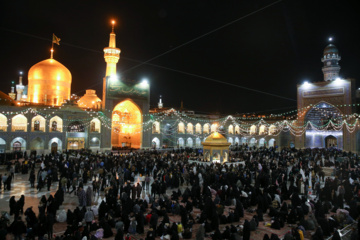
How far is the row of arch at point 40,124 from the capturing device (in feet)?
77.4

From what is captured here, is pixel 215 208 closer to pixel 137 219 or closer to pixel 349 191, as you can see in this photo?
pixel 137 219

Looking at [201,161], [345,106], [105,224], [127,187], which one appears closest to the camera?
[105,224]

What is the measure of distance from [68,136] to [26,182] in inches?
554

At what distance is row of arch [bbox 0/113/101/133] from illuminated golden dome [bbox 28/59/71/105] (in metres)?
4.49

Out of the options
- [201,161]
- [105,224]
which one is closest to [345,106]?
[201,161]

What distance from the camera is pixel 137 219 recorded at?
22.9 ft

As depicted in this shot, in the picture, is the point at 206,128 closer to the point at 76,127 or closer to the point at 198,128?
the point at 198,128

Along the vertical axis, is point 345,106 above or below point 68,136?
above

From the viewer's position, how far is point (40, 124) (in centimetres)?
2541

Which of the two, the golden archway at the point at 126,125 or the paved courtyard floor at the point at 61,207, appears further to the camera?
the golden archway at the point at 126,125

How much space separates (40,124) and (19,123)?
1754 mm

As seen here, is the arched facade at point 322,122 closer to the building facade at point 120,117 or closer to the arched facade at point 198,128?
the building facade at point 120,117

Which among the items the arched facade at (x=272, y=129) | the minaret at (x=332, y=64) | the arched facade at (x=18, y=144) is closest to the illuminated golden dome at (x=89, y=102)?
the arched facade at (x=18, y=144)

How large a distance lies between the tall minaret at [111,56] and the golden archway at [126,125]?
414 centimetres
